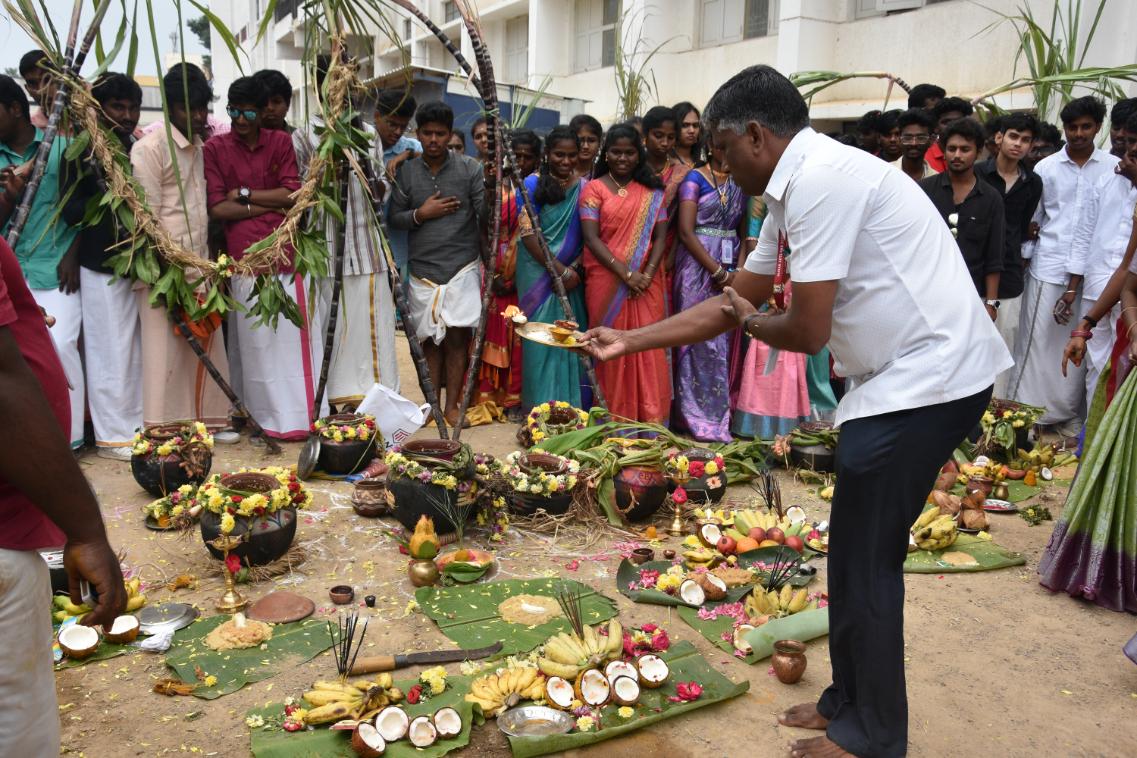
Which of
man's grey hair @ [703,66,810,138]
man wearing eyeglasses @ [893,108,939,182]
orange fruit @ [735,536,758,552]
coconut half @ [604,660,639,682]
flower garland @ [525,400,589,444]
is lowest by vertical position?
orange fruit @ [735,536,758,552]

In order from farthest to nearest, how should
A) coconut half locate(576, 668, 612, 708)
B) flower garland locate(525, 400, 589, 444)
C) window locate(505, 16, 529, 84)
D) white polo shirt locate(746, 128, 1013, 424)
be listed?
window locate(505, 16, 529, 84) → flower garland locate(525, 400, 589, 444) → coconut half locate(576, 668, 612, 708) → white polo shirt locate(746, 128, 1013, 424)

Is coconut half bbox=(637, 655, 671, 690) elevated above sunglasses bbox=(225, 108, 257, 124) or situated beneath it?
situated beneath

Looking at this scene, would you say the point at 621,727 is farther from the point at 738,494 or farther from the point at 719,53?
the point at 719,53

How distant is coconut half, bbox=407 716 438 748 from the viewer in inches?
101

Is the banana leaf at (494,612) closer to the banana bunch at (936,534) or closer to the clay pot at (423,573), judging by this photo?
the clay pot at (423,573)

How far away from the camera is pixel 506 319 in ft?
20.8

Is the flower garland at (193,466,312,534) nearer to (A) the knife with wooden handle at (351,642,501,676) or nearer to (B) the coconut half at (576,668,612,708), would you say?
(A) the knife with wooden handle at (351,642,501,676)

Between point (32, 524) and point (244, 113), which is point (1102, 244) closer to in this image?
point (244, 113)

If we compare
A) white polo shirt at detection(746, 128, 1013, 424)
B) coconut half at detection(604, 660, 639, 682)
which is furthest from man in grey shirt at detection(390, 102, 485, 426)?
white polo shirt at detection(746, 128, 1013, 424)

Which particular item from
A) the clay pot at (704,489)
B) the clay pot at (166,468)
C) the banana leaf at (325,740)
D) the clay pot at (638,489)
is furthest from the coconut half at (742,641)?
the clay pot at (166,468)

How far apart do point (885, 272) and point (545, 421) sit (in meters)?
3.38

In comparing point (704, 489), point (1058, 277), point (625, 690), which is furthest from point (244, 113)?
point (1058, 277)

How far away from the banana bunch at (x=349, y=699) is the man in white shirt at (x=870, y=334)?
138cm

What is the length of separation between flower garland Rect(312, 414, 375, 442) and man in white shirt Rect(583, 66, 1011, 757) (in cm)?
318
